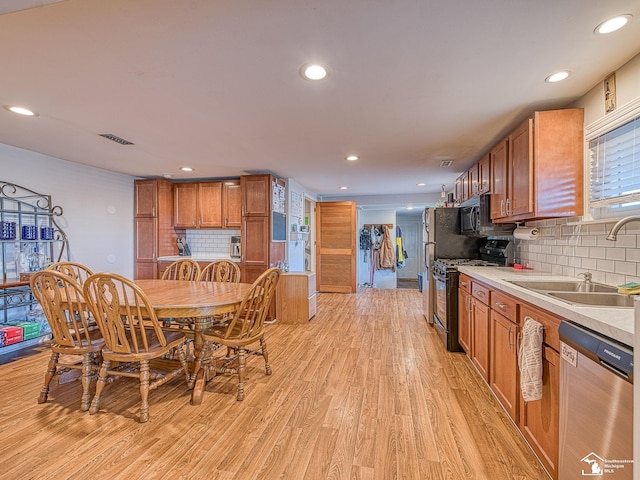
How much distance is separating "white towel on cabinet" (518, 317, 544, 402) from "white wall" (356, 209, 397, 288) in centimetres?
589

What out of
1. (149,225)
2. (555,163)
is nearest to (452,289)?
(555,163)

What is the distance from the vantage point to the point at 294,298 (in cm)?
439

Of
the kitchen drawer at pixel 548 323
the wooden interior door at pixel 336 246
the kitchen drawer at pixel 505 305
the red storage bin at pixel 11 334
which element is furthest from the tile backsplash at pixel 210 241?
the kitchen drawer at pixel 548 323

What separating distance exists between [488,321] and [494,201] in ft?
4.27

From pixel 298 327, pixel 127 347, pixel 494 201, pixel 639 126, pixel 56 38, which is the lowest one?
pixel 298 327

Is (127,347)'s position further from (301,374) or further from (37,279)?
(301,374)

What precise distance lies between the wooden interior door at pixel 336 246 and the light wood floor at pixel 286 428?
3777 mm

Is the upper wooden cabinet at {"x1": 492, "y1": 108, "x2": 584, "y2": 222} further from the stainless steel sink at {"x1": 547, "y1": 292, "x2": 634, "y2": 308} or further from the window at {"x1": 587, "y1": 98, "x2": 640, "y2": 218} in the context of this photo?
the stainless steel sink at {"x1": 547, "y1": 292, "x2": 634, "y2": 308}

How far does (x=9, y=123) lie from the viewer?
8.58 feet

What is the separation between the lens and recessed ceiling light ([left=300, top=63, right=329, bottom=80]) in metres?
1.72

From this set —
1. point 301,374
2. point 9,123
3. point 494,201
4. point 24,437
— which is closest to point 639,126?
point 494,201

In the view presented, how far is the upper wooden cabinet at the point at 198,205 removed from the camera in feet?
16.0

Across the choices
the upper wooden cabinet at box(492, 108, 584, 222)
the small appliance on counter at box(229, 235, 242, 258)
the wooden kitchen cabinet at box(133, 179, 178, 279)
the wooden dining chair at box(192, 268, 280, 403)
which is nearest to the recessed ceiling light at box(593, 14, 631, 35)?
the upper wooden cabinet at box(492, 108, 584, 222)

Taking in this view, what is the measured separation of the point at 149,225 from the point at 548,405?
17.3ft
